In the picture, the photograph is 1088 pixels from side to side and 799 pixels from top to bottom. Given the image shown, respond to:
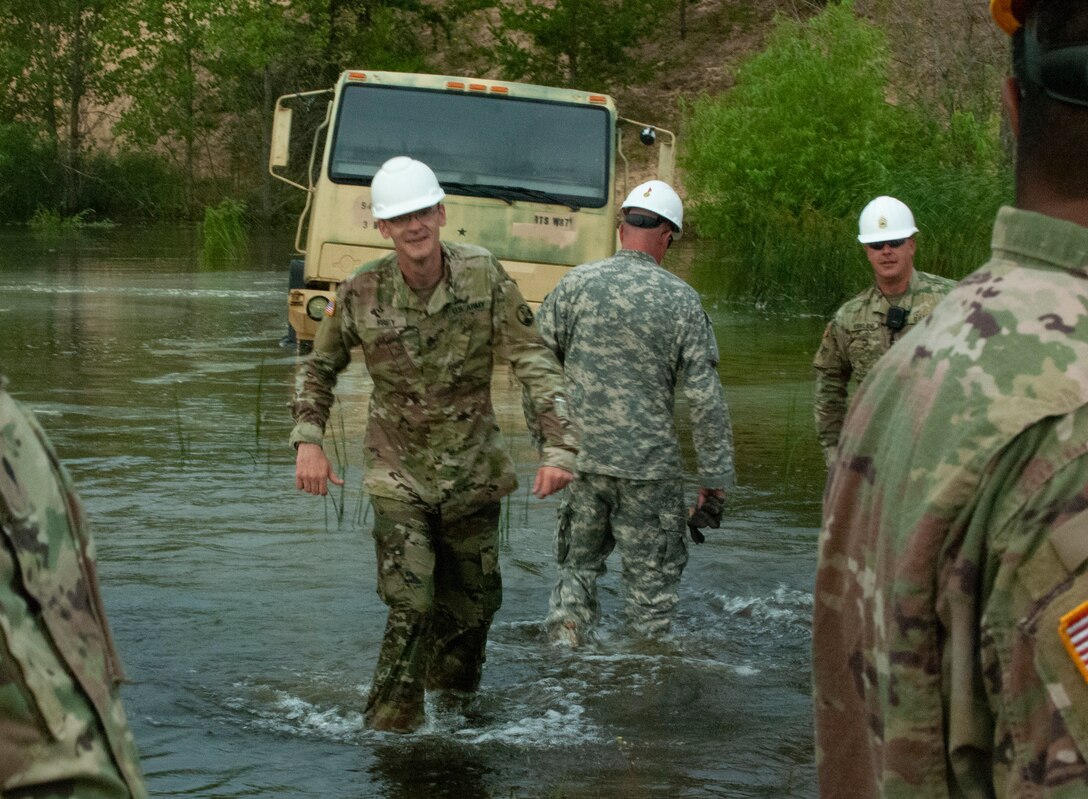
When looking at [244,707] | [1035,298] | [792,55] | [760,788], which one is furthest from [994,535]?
[792,55]

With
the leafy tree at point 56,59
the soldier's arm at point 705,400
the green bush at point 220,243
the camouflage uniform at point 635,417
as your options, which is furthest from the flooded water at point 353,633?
the leafy tree at point 56,59

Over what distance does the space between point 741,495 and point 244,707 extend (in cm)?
493

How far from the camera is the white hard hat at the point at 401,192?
5.82 m

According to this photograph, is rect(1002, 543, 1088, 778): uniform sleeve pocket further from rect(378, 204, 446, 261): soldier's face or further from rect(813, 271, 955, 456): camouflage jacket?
rect(813, 271, 955, 456): camouflage jacket

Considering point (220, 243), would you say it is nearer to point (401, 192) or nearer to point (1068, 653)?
point (401, 192)

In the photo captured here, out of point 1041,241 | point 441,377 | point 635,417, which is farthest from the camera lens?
point 635,417

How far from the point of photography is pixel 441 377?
601 cm

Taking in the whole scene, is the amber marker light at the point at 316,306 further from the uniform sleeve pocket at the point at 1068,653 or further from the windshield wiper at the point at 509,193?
the uniform sleeve pocket at the point at 1068,653

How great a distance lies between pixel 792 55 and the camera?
104 feet

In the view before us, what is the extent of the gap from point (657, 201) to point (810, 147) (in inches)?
914

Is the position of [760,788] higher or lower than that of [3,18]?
lower

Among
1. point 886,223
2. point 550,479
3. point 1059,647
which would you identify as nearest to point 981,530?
point 1059,647

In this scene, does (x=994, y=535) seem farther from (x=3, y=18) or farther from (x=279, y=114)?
(x=3, y=18)

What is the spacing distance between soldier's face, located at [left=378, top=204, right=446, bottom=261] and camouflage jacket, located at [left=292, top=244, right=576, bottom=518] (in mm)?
155
